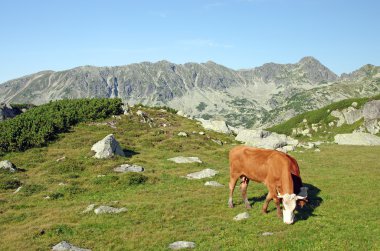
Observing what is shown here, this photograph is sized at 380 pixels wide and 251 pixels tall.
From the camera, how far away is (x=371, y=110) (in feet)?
523

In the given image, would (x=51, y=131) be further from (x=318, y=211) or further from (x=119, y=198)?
(x=318, y=211)

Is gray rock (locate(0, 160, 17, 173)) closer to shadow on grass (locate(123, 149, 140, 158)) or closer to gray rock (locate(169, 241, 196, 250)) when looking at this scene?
shadow on grass (locate(123, 149, 140, 158))

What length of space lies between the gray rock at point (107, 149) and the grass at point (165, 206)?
1.19 meters

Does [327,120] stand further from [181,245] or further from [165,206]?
[181,245]

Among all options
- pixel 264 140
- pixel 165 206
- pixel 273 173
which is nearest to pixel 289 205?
pixel 273 173

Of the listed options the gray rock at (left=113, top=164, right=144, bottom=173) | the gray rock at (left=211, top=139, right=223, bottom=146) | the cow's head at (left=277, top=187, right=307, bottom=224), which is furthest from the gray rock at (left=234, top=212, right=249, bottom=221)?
the gray rock at (left=211, top=139, right=223, bottom=146)

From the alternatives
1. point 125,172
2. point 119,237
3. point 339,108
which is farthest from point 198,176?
point 339,108

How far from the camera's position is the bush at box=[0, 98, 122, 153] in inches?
1817

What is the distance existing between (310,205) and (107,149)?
84.8 feet

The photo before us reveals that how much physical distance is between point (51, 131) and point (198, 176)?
1045 inches

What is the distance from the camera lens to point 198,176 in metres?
34.4

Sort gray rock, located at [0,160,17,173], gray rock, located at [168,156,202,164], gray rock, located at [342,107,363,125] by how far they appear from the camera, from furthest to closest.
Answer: gray rock, located at [342,107,363,125] < gray rock, located at [168,156,202,164] < gray rock, located at [0,160,17,173]

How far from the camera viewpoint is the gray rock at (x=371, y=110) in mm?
156125

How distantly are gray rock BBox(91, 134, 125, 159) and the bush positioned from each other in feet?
34.2
